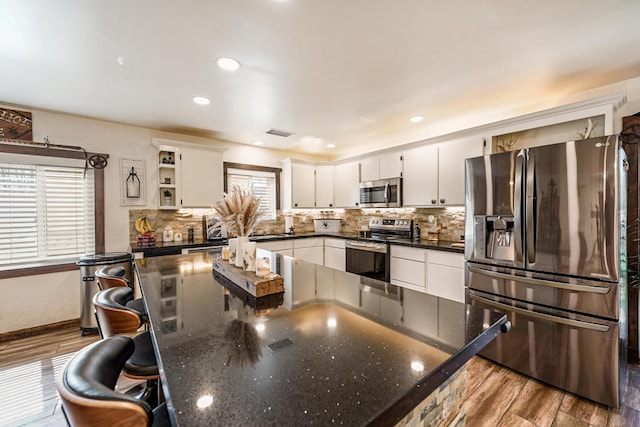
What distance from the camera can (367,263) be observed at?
4.06m

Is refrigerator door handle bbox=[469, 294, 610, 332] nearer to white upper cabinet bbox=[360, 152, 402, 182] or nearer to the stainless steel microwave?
the stainless steel microwave

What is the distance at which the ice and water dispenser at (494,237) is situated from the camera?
7.61ft

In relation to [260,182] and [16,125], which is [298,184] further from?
[16,125]

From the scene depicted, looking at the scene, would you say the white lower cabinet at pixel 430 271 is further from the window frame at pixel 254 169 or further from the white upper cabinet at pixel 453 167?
the window frame at pixel 254 169

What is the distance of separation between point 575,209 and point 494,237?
58cm

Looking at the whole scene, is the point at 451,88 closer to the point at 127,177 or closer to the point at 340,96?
the point at 340,96

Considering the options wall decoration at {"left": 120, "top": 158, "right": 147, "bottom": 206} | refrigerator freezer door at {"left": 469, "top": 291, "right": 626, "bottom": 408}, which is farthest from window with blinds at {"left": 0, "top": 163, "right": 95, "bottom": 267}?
refrigerator freezer door at {"left": 469, "top": 291, "right": 626, "bottom": 408}

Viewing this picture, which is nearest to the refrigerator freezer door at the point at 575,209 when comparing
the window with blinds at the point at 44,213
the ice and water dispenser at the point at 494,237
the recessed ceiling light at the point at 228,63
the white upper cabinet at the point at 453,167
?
the ice and water dispenser at the point at 494,237

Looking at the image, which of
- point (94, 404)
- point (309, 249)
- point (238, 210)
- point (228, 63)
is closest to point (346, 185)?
point (309, 249)

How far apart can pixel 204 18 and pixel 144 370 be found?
6.41 feet

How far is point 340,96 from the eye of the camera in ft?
9.28

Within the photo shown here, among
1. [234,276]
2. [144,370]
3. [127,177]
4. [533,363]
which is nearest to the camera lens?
[144,370]

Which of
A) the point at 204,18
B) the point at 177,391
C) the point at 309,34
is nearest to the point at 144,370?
the point at 177,391

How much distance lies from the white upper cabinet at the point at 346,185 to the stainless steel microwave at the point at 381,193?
8.0 inches
